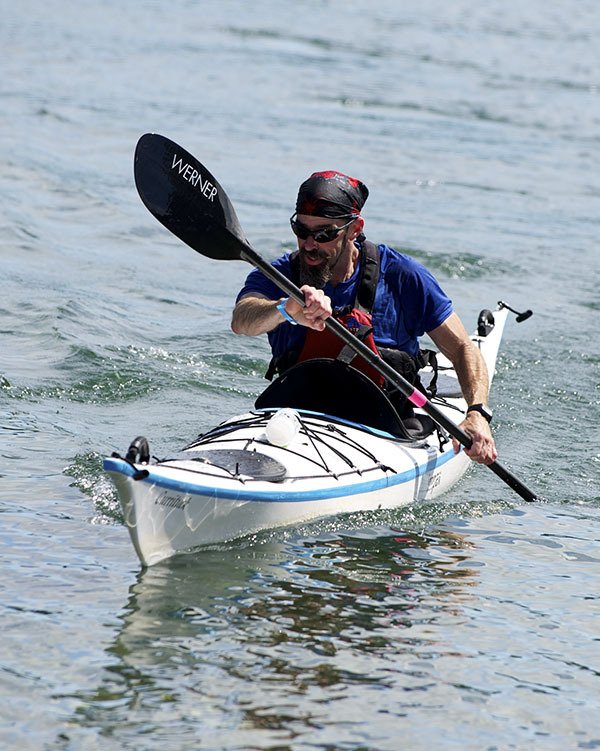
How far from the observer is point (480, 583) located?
16.5ft

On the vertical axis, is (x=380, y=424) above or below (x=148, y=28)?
below

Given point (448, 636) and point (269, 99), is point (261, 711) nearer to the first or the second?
point (448, 636)

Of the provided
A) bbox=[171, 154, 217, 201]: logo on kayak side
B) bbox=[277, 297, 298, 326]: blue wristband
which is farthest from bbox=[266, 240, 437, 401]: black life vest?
bbox=[171, 154, 217, 201]: logo on kayak side

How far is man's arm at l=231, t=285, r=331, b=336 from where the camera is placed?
4961 mm

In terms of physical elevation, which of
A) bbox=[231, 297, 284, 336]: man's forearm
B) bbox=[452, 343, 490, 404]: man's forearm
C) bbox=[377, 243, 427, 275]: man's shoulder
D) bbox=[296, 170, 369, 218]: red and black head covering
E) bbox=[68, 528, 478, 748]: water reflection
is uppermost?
bbox=[296, 170, 369, 218]: red and black head covering

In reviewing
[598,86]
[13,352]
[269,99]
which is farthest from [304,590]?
[598,86]

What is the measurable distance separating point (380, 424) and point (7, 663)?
2233 mm

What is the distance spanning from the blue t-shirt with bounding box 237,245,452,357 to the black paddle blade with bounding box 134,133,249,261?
21cm

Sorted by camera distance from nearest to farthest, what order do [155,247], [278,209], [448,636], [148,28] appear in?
1. [448,636]
2. [155,247]
3. [278,209]
4. [148,28]

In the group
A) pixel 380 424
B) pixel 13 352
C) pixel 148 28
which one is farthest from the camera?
pixel 148 28

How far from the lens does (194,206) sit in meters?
5.66

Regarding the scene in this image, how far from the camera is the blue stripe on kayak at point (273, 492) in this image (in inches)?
173

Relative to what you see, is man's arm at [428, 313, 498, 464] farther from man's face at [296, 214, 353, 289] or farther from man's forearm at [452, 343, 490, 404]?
A: man's face at [296, 214, 353, 289]

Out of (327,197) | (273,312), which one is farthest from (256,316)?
(327,197)
